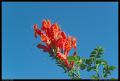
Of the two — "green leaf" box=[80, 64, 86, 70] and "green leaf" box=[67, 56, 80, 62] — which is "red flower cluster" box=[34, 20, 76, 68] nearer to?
"green leaf" box=[67, 56, 80, 62]

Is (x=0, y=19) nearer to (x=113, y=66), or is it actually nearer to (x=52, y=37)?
(x=52, y=37)

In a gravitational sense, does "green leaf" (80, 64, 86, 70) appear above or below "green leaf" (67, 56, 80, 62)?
below

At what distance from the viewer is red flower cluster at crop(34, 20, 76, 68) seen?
5.45 meters

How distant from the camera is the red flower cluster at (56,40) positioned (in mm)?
5453

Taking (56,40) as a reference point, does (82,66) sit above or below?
below

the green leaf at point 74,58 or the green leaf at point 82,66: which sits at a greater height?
the green leaf at point 74,58

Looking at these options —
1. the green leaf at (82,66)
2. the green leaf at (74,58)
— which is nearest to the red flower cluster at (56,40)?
the green leaf at (74,58)

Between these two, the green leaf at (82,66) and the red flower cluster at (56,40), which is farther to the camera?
the red flower cluster at (56,40)

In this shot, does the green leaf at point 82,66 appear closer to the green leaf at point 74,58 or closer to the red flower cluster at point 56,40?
the green leaf at point 74,58

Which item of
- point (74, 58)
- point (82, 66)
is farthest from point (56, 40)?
point (82, 66)

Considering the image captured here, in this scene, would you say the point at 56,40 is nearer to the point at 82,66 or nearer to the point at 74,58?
the point at 74,58

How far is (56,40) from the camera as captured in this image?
5.64 metres

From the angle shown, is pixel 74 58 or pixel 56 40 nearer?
pixel 74 58

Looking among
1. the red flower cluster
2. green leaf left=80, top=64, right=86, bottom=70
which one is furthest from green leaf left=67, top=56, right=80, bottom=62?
the red flower cluster
